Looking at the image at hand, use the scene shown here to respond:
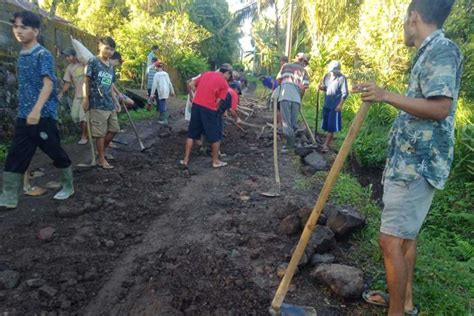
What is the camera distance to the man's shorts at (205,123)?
5918 mm

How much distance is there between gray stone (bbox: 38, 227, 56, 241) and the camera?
331 centimetres

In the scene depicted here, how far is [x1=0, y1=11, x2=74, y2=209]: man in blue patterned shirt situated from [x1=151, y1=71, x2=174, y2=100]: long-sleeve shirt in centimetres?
543

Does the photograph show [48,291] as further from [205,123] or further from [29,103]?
[205,123]

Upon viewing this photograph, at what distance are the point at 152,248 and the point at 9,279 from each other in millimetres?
1110

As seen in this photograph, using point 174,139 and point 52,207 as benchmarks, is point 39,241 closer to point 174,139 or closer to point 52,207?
point 52,207

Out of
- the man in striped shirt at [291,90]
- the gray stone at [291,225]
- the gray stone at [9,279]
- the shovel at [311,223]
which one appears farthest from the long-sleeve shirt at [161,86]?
the shovel at [311,223]

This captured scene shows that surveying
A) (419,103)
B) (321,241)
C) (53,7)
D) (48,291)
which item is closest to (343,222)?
(321,241)

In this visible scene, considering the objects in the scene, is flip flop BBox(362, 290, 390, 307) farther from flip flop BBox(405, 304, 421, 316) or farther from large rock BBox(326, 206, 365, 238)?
large rock BBox(326, 206, 365, 238)

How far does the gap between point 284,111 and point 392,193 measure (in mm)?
5120

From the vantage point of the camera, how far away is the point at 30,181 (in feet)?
15.8

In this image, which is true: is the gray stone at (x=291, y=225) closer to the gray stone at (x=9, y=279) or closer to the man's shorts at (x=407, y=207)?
the man's shorts at (x=407, y=207)

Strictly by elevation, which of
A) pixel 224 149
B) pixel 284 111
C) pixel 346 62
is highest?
pixel 346 62

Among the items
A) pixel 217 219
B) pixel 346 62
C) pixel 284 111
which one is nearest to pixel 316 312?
pixel 217 219

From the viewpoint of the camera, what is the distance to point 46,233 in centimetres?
335
